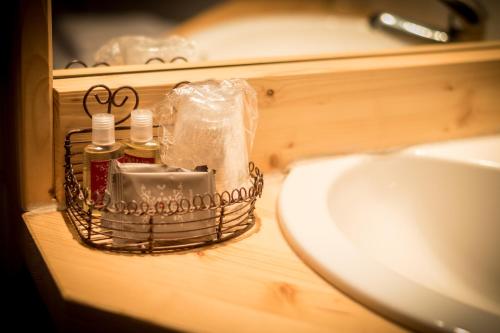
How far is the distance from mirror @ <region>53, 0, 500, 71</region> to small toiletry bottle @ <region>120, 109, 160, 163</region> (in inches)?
6.2

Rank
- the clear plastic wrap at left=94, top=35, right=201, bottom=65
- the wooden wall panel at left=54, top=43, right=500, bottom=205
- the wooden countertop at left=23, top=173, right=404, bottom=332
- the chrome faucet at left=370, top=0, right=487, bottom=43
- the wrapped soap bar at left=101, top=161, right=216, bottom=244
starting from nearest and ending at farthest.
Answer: the wooden countertop at left=23, top=173, right=404, bottom=332, the wrapped soap bar at left=101, top=161, right=216, bottom=244, the wooden wall panel at left=54, top=43, right=500, bottom=205, the clear plastic wrap at left=94, top=35, right=201, bottom=65, the chrome faucet at left=370, top=0, right=487, bottom=43

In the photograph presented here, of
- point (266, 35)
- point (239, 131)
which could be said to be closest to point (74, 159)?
point (239, 131)

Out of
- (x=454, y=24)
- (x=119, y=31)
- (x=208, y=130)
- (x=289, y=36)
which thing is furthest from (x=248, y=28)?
(x=208, y=130)

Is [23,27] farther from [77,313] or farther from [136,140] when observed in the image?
[77,313]

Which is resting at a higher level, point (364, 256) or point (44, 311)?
point (364, 256)

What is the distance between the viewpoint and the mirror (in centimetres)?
88

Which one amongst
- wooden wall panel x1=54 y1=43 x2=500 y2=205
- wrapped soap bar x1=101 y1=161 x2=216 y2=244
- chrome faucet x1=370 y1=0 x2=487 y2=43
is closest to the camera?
wrapped soap bar x1=101 y1=161 x2=216 y2=244

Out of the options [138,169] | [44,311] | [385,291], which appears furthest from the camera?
[44,311]

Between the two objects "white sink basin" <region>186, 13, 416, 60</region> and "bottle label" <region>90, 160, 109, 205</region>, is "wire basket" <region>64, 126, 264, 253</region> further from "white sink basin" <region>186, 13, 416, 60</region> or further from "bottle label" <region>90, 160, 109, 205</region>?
"white sink basin" <region>186, 13, 416, 60</region>

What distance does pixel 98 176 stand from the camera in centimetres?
62

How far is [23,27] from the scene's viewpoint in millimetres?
632

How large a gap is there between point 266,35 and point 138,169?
64 centimetres

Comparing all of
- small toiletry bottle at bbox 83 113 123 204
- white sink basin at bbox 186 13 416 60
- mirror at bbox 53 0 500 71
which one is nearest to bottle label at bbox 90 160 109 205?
small toiletry bottle at bbox 83 113 123 204

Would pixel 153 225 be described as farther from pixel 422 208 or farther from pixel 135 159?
pixel 422 208
